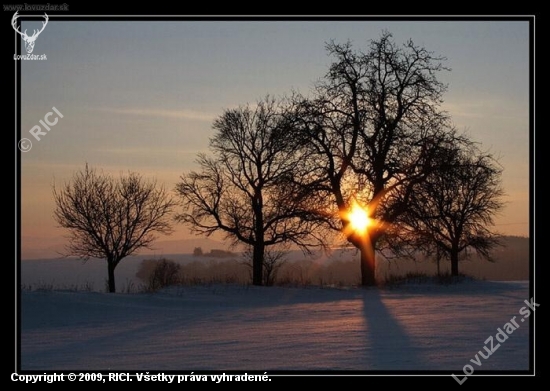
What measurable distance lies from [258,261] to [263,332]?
65.7ft

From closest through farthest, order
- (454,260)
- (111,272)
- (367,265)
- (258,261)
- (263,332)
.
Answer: (263,332) < (367,265) < (258,261) < (111,272) < (454,260)

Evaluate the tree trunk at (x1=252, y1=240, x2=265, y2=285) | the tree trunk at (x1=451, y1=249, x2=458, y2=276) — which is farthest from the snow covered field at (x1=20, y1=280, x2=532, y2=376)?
the tree trunk at (x1=451, y1=249, x2=458, y2=276)

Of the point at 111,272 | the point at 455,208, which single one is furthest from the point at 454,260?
the point at 111,272

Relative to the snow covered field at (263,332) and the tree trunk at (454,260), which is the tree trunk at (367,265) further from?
the tree trunk at (454,260)

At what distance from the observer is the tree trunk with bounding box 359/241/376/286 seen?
3416 cm

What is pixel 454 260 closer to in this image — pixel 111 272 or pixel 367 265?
pixel 367 265

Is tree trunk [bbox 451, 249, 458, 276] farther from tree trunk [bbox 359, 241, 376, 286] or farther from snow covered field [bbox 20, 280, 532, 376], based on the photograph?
snow covered field [bbox 20, 280, 532, 376]

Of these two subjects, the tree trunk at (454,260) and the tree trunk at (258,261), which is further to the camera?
the tree trunk at (454,260)

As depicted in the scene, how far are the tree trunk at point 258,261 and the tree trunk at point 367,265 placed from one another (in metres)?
5.36

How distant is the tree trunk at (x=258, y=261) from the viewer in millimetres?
35969

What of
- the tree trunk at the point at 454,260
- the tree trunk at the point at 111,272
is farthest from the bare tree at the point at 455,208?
the tree trunk at the point at 111,272

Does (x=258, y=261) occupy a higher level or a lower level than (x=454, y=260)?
higher

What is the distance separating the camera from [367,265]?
3434 cm
